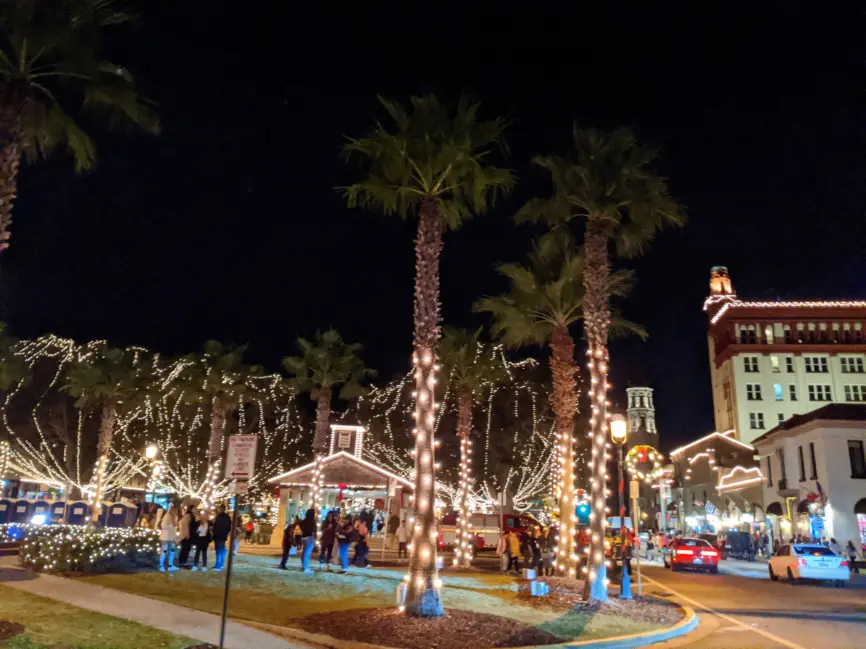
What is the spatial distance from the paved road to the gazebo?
530 inches

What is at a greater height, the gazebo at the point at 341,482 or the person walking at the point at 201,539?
the gazebo at the point at 341,482

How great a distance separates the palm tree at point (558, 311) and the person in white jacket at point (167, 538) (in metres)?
10.5

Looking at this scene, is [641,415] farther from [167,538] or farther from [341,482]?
[167,538]

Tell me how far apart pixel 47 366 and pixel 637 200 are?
167 ft

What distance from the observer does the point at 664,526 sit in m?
72.5

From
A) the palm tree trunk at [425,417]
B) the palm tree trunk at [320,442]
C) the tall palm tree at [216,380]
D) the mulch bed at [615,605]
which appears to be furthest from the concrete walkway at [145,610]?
the tall palm tree at [216,380]

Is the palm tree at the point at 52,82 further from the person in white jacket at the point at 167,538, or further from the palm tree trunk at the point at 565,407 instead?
the palm tree trunk at the point at 565,407

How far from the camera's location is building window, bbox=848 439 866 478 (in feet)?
131

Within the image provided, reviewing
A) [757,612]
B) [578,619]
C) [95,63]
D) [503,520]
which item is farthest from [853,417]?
[95,63]

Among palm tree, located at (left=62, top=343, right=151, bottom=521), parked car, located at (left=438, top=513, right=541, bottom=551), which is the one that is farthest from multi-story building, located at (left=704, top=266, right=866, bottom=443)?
palm tree, located at (left=62, top=343, right=151, bottom=521)

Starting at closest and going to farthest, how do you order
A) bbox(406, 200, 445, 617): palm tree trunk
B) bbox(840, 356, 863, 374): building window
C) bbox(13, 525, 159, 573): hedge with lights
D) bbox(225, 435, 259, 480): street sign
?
bbox(225, 435, 259, 480): street sign
bbox(406, 200, 445, 617): palm tree trunk
bbox(13, 525, 159, 573): hedge with lights
bbox(840, 356, 863, 374): building window

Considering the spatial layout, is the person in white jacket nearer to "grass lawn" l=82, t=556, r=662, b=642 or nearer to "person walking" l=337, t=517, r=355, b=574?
"grass lawn" l=82, t=556, r=662, b=642

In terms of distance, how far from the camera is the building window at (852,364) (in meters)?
73.4

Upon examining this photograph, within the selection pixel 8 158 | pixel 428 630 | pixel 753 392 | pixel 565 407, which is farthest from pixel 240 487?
pixel 753 392
